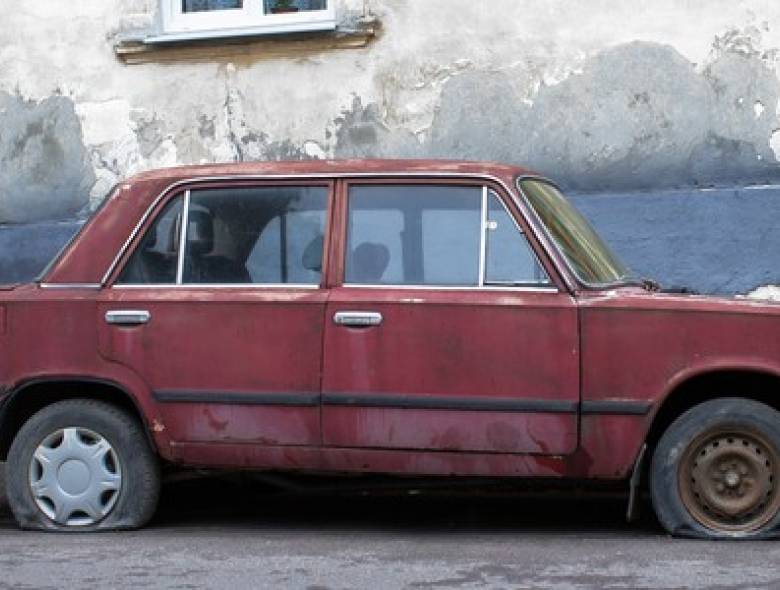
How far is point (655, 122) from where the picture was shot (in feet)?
37.8

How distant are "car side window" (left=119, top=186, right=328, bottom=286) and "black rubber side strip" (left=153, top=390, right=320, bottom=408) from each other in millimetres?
482

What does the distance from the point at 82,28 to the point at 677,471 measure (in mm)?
6539

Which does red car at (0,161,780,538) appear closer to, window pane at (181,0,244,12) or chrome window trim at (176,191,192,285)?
chrome window trim at (176,191,192,285)

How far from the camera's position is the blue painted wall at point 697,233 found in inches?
444

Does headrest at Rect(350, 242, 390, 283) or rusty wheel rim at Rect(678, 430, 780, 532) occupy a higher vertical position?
headrest at Rect(350, 242, 390, 283)

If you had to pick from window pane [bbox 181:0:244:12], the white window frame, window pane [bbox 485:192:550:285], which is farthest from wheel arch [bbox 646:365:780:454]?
window pane [bbox 181:0:244:12]

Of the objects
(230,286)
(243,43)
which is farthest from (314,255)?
(243,43)

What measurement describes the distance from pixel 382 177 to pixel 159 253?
3.40 feet

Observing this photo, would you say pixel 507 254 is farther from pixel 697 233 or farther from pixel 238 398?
pixel 697 233

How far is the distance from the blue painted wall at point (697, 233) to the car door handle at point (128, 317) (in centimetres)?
435

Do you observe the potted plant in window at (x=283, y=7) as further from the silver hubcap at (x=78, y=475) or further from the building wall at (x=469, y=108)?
the silver hubcap at (x=78, y=475)

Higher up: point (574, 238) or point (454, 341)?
point (574, 238)

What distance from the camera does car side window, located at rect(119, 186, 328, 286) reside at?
→ 7789 mm

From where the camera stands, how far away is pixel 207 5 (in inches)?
493
